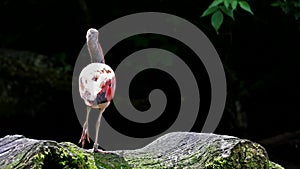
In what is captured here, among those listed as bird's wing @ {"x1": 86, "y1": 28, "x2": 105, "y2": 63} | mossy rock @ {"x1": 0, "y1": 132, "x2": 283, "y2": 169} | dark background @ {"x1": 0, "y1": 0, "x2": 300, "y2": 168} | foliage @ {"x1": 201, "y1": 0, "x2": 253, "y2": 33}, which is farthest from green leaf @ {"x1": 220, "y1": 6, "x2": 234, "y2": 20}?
bird's wing @ {"x1": 86, "y1": 28, "x2": 105, "y2": 63}

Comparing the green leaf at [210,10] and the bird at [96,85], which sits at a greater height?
the green leaf at [210,10]

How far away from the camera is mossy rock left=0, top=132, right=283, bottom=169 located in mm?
1265

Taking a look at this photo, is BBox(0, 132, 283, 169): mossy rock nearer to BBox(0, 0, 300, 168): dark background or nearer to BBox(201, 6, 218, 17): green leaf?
BBox(201, 6, 218, 17): green leaf

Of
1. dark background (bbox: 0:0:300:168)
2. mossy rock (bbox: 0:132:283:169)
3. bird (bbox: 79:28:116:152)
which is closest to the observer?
mossy rock (bbox: 0:132:283:169)

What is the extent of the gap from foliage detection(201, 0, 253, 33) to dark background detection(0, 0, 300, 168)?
2.45 feet

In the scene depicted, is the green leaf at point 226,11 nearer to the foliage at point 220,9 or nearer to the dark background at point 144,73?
the foliage at point 220,9

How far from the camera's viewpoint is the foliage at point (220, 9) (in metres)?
2.58

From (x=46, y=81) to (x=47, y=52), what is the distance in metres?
0.64

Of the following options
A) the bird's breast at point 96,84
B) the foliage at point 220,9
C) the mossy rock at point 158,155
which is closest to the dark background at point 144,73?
the foliage at point 220,9

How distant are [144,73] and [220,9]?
3.96 ft

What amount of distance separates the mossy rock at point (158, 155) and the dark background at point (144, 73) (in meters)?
1.80

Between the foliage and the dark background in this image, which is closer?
the foliage

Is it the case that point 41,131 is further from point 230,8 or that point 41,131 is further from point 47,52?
point 230,8

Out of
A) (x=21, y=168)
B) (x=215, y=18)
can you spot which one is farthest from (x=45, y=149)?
(x=215, y=18)
